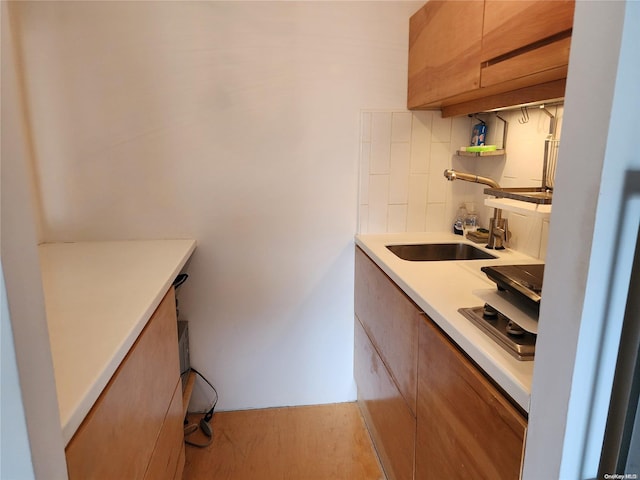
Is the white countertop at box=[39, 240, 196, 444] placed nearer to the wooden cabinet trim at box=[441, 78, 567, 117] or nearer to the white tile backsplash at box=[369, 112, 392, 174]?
the white tile backsplash at box=[369, 112, 392, 174]

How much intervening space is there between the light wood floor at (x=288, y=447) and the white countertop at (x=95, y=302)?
35.9 inches

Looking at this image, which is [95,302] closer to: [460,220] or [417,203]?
[417,203]

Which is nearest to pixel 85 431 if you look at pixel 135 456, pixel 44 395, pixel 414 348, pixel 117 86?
pixel 44 395

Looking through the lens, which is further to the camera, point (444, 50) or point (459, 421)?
point (444, 50)

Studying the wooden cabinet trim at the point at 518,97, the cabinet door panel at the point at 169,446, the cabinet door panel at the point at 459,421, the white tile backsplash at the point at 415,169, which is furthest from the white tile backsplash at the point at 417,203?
the cabinet door panel at the point at 169,446

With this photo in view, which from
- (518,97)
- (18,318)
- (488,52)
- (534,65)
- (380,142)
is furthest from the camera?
(380,142)

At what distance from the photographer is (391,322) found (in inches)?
58.7

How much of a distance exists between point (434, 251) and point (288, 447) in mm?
1127

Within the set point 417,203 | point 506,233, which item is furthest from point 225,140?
point 506,233

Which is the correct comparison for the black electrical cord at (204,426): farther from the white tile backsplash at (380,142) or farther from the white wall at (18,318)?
the white wall at (18,318)

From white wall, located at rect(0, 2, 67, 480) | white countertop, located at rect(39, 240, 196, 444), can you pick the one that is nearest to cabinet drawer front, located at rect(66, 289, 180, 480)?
white countertop, located at rect(39, 240, 196, 444)

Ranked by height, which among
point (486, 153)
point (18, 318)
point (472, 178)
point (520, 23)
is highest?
point (520, 23)

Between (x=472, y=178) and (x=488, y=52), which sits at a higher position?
(x=488, y=52)

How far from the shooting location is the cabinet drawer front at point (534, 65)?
3.43 feet
